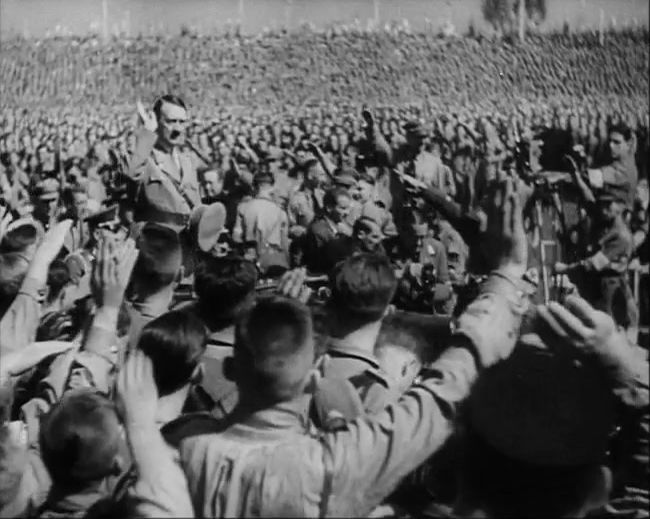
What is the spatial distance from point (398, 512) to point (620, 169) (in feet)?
3.87

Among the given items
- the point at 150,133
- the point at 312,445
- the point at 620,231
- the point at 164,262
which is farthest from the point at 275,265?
the point at 312,445

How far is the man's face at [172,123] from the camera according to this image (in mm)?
3854

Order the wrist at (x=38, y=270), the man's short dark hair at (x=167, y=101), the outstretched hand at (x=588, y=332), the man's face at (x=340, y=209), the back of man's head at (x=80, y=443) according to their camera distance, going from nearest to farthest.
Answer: the outstretched hand at (x=588, y=332) < the back of man's head at (x=80, y=443) < the wrist at (x=38, y=270) < the man's face at (x=340, y=209) < the man's short dark hair at (x=167, y=101)

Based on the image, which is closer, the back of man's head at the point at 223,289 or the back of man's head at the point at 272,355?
the back of man's head at the point at 272,355

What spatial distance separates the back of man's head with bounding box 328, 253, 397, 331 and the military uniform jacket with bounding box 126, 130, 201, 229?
1286 mm

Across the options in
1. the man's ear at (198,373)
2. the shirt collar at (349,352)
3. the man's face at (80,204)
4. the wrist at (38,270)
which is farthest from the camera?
the man's face at (80,204)

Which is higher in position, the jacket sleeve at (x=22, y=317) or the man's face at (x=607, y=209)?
→ the man's face at (x=607, y=209)

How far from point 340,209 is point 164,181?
69cm

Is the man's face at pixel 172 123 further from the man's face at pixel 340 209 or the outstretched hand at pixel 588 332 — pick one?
the outstretched hand at pixel 588 332

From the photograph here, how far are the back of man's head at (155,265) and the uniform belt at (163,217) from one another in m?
0.47

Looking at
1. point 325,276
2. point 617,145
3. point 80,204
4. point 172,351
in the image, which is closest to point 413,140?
point 325,276

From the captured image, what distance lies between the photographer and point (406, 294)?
3.43 meters

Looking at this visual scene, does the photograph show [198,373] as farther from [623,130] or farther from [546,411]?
[623,130]

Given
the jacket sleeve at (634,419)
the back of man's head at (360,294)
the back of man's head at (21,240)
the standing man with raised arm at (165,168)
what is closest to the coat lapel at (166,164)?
the standing man with raised arm at (165,168)
